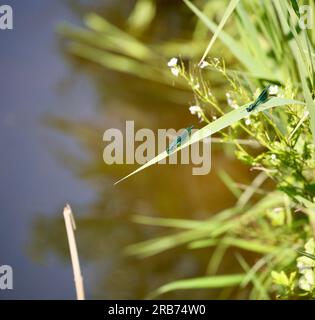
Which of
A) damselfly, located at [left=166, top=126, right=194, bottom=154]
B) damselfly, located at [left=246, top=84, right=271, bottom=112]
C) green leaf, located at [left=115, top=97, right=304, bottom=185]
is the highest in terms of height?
damselfly, located at [left=246, top=84, right=271, bottom=112]

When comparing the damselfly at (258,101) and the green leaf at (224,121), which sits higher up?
the damselfly at (258,101)

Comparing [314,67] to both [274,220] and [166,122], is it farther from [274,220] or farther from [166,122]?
[166,122]

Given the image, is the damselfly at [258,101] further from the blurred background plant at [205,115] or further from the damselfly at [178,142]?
the blurred background plant at [205,115]

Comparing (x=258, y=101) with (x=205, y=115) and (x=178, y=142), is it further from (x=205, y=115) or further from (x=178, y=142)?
(x=205, y=115)

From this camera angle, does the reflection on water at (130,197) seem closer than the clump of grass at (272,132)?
No

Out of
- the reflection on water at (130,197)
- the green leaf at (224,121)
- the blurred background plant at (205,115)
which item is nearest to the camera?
the green leaf at (224,121)

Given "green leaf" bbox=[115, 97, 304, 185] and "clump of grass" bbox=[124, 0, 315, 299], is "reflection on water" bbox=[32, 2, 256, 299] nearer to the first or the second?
"clump of grass" bbox=[124, 0, 315, 299]

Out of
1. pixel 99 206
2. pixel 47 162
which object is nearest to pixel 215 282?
pixel 99 206

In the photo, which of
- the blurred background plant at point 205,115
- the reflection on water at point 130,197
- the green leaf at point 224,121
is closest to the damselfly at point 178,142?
the green leaf at point 224,121

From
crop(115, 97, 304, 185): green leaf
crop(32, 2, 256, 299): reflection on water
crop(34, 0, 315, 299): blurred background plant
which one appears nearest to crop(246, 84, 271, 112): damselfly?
crop(115, 97, 304, 185): green leaf
